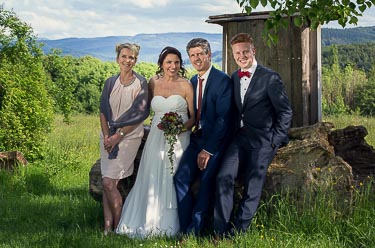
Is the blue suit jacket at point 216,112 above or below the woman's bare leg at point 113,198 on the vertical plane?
above

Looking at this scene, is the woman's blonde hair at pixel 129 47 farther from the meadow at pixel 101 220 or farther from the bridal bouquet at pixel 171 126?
the meadow at pixel 101 220

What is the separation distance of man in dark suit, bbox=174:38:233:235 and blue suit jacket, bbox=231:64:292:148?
0.86 ft

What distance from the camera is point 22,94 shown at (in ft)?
39.5

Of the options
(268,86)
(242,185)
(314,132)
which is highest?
(268,86)

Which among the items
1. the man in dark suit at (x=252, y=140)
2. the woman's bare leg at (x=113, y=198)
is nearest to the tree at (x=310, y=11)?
the man in dark suit at (x=252, y=140)

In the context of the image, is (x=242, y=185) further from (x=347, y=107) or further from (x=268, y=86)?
(x=347, y=107)

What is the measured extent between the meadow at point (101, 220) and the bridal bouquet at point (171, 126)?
1095mm

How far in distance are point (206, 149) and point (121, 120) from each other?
1.14 m

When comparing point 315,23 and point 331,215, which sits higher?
point 315,23

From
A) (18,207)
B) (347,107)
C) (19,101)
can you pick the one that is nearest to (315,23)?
(18,207)

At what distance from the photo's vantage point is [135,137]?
7723 millimetres

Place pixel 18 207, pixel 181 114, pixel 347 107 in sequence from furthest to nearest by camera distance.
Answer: pixel 347 107, pixel 18 207, pixel 181 114

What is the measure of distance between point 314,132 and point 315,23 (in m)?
1.41

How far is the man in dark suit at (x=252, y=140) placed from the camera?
274 inches
